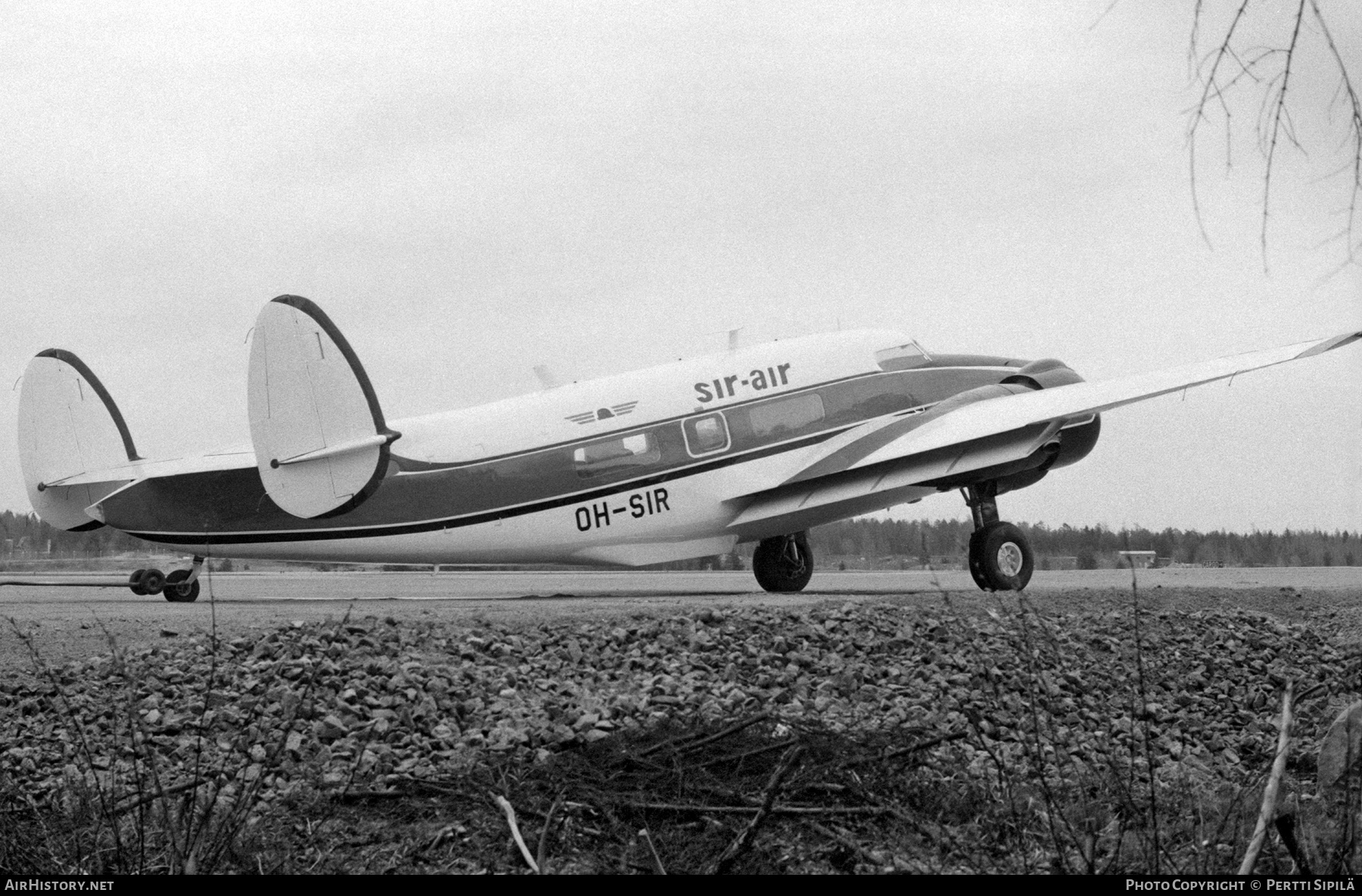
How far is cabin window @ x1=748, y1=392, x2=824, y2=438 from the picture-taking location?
18.2 meters

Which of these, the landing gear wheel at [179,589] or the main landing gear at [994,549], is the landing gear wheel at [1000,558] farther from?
the landing gear wheel at [179,589]

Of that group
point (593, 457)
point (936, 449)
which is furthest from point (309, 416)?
point (936, 449)

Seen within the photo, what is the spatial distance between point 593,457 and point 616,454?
1.08 ft

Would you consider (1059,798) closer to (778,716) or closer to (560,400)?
(778,716)

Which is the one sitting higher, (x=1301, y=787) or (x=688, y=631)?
(x=688, y=631)

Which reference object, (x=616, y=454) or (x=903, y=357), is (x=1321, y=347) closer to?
(x=903, y=357)

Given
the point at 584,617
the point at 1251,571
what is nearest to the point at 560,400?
the point at 584,617

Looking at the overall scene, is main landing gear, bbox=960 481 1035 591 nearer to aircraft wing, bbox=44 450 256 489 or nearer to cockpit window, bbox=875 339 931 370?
cockpit window, bbox=875 339 931 370

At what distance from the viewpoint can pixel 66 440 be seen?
18891mm

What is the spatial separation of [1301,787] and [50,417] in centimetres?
1688

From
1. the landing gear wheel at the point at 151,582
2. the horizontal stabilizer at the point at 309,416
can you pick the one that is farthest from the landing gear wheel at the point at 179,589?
the horizontal stabilizer at the point at 309,416

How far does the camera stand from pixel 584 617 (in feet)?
36.7

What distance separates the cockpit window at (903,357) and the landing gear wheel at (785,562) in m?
2.82
